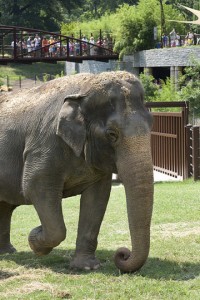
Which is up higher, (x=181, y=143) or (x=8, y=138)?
(x=8, y=138)

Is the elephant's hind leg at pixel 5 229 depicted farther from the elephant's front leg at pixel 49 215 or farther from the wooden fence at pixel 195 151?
the wooden fence at pixel 195 151

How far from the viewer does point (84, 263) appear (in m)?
7.92

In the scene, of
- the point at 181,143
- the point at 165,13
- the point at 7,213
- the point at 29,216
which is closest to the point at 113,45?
the point at 165,13

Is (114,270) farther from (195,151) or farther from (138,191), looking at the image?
(195,151)

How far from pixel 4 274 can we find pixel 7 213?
1.65 meters

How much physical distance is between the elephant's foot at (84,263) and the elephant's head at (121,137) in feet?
1.90

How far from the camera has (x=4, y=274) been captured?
778cm

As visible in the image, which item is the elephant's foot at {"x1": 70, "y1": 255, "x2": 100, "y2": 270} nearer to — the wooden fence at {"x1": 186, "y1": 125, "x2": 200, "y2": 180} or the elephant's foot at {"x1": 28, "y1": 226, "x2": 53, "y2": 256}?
the elephant's foot at {"x1": 28, "y1": 226, "x2": 53, "y2": 256}

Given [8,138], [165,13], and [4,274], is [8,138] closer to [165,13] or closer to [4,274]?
[4,274]

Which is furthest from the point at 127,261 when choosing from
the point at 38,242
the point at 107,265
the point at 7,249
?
the point at 7,249

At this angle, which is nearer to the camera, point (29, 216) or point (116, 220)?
point (116, 220)

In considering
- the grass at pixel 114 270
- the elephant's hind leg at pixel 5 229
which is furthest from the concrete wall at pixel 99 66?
the elephant's hind leg at pixel 5 229

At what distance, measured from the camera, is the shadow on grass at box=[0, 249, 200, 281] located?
733cm

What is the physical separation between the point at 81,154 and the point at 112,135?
1.60 ft
